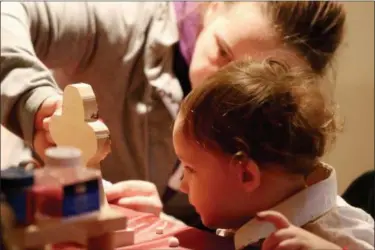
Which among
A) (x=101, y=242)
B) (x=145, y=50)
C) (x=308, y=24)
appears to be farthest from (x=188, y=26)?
(x=101, y=242)

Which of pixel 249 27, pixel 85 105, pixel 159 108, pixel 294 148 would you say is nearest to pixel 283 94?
pixel 294 148

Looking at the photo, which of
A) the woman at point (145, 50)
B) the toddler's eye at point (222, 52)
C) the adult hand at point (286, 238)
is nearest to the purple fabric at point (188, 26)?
the woman at point (145, 50)

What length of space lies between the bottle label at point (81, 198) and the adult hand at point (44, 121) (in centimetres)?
23

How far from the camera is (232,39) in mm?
850

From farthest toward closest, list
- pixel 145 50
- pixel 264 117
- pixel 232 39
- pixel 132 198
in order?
pixel 145 50, pixel 232 39, pixel 132 198, pixel 264 117

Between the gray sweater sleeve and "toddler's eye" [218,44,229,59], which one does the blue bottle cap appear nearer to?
the gray sweater sleeve

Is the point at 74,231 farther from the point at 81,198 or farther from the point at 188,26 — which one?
the point at 188,26

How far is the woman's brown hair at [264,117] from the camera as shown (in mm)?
524

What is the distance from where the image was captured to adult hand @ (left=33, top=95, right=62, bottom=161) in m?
0.65

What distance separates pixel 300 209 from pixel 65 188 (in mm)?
220

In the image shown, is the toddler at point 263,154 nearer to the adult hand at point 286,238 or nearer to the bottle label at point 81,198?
the adult hand at point 286,238

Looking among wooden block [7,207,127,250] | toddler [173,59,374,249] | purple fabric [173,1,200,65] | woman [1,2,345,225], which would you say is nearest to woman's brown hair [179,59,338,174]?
toddler [173,59,374,249]

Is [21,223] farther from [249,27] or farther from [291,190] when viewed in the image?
[249,27]

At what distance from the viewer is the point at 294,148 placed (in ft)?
1.73
